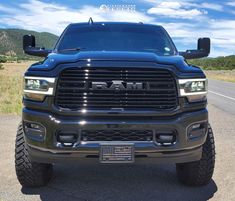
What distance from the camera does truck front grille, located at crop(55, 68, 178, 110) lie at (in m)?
4.49

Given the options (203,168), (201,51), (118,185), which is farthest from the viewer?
(201,51)

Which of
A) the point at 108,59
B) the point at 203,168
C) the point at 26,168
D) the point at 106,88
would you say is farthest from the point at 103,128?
the point at 203,168

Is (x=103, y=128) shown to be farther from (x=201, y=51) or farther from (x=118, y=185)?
(x=201, y=51)

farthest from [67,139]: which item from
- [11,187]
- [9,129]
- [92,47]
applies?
[9,129]

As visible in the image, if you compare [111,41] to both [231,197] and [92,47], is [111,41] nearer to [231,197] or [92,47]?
[92,47]

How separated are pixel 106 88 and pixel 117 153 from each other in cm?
64

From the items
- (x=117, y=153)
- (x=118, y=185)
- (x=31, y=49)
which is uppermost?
(x=31, y=49)

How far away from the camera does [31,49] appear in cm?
634

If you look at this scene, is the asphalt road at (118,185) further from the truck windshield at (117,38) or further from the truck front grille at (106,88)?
the truck windshield at (117,38)

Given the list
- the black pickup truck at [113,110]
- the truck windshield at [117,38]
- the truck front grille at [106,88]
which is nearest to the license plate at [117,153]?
the black pickup truck at [113,110]

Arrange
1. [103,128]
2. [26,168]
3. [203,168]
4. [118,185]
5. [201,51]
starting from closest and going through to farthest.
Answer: [103,128] < [26,168] < [203,168] < [118,185] < [201,51]

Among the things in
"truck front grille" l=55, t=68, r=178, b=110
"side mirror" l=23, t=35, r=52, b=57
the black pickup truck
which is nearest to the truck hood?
the black pickup truck

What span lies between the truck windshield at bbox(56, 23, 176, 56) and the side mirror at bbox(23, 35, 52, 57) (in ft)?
0.76

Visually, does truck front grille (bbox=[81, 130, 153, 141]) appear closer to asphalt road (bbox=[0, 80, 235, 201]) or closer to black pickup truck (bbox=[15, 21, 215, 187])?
black pickup truck (bbox=[15, 21, 215, 187])
